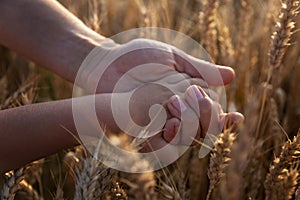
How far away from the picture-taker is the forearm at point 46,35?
4.24ft

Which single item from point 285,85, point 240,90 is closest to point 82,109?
point 240,90

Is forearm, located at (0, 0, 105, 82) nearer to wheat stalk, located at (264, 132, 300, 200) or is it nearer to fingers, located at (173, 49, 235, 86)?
fingers, located at (173, 49, 235, 86)

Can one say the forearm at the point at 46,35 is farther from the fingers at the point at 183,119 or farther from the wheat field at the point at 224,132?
the fingers at the point at 183,119

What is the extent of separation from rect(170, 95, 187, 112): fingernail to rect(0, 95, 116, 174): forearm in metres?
0.18

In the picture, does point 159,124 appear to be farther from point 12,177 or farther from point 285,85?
point 285,85

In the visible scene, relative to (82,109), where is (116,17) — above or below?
below

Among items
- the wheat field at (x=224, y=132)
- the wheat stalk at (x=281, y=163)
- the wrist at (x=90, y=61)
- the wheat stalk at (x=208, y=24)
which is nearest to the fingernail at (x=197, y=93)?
the wheat field at (x=224, y=132)

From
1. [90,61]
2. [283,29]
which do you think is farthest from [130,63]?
[283,29]

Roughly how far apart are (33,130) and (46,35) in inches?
18.7

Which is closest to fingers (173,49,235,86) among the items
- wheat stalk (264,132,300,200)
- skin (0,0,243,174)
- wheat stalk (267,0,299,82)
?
skin (0,0,243,174)

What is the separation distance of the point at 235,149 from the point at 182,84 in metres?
0.66

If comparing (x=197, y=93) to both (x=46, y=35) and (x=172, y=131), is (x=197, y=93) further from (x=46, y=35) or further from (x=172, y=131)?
(x=46, y=35)

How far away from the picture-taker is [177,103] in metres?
1.09

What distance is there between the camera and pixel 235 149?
1.98 feet
